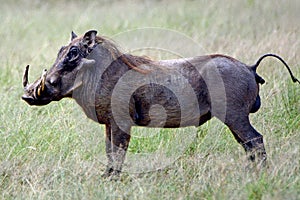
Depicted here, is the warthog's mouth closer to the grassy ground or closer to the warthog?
the warthog

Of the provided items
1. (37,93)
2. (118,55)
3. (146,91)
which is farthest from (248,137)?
(37,93)

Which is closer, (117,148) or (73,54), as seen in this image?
(73,54)

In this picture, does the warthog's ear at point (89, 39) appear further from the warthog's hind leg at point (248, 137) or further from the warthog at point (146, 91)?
the warthog's hind leg at point (248, 137)

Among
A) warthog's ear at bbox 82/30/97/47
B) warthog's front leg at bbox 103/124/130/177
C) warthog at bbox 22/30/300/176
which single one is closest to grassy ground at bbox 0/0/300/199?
warthog's front leg at bbox 103/124/130/177

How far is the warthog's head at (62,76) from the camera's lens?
418 cm

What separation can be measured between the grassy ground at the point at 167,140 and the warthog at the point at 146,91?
0.27m

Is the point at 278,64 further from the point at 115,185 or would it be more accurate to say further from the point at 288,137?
the point at 115,185

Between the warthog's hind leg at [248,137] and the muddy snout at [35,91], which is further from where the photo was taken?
the warthog's hind leg at [248,137]

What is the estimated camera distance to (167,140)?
500 centimetres

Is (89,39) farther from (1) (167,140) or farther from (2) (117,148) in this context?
(1) (167,140)

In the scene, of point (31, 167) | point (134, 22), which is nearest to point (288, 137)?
point (31, 167)

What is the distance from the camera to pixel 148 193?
12.8 feet

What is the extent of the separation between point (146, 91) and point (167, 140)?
0.81 m

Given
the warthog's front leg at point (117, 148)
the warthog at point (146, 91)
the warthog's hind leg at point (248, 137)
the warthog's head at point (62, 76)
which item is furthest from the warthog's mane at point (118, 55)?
the warthog's hind leg at point (248, 137)
